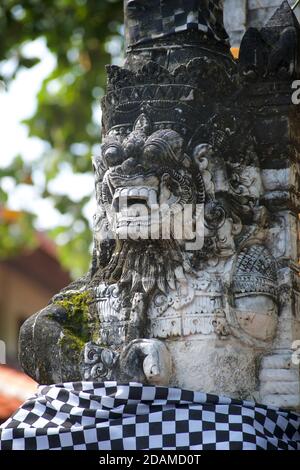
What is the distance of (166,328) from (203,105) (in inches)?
44.5

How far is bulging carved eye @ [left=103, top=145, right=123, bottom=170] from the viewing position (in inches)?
236

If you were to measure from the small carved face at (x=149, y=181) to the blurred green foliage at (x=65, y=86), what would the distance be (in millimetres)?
5454

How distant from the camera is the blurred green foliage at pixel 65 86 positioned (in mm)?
11672

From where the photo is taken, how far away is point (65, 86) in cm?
1273

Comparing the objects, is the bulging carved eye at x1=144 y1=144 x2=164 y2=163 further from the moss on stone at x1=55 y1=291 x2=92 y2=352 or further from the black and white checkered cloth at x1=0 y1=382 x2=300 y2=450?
the black and white checkered cloth at x1=0 y1=382 x2=300 y2=450

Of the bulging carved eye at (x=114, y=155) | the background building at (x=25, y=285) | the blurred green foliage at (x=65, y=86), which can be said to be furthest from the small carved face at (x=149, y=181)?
the background building at (x=25, y=285)

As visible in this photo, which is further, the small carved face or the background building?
the background building

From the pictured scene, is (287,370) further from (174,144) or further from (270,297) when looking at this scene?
(174,144)

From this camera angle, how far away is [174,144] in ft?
19.5

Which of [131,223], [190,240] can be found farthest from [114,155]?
[190,240]

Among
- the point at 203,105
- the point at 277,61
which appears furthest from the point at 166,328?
the point at 277,61

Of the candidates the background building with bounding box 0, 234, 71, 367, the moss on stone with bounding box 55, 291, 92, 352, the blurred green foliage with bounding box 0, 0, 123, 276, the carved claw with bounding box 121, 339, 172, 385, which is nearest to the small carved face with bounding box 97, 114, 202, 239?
the moss on stone with bounding box 55, 291, 92, 352

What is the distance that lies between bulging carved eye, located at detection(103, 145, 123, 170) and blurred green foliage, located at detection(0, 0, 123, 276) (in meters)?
5.36

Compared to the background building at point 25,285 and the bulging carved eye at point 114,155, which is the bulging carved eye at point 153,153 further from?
the background building at point 25,285
